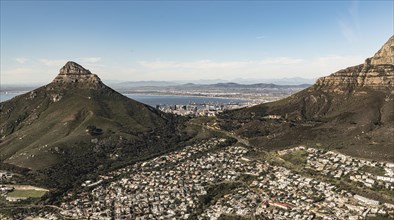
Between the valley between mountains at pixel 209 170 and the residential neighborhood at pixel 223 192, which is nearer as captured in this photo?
the residential neighborhood at pixel 223 192

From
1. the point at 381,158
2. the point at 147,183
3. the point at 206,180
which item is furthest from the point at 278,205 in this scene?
the point at 381,158

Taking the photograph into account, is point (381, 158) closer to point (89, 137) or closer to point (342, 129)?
point (342, 129)

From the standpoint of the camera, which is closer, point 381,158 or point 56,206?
point 56,206

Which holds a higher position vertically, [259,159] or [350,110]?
[350,110]

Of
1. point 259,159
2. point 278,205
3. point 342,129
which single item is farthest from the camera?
point 342,129

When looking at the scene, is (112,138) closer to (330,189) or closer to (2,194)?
(2,194)

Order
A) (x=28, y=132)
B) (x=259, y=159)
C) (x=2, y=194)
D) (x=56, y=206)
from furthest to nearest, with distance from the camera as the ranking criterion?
1. (x=28, y=132)
2. (x=259, y=159)
3. (x=2, y=194)
4. (x=56, y=206)

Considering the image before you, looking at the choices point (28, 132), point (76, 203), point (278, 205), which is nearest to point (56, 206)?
point (76, 203)

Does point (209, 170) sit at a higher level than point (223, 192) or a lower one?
higher

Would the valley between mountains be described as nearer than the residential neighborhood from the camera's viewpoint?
No

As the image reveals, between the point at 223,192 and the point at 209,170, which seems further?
the point at 209,170
